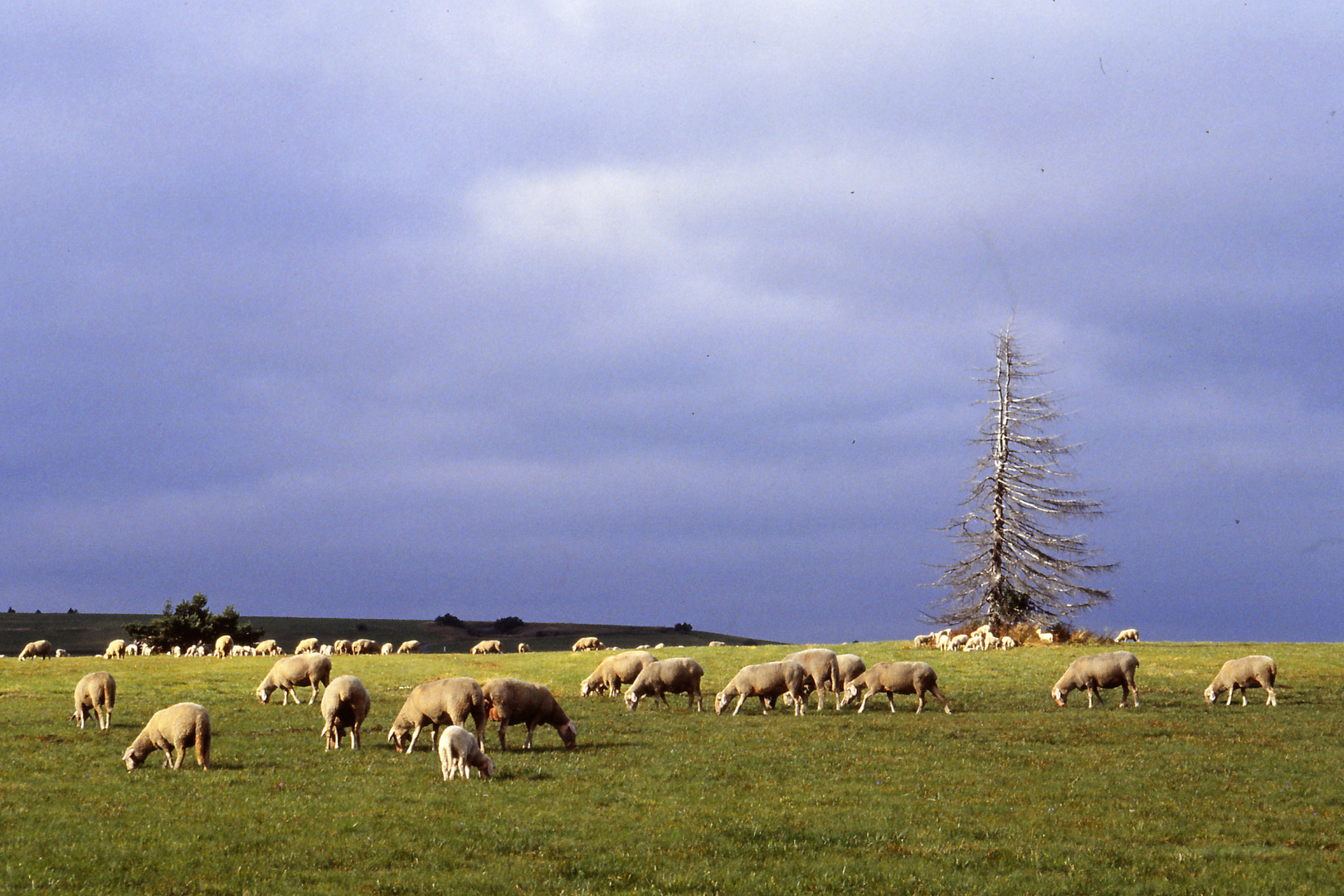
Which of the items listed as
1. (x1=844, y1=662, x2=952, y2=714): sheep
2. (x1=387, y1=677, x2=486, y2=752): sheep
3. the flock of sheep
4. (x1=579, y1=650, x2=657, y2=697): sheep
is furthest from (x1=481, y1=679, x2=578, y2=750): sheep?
(x1=579, y1=650, x2=657, y2=697): sheep

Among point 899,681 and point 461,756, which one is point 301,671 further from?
point 899,681

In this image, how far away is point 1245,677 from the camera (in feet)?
111

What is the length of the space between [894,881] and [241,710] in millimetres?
26784

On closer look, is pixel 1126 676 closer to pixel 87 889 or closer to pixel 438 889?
pixel 438 889

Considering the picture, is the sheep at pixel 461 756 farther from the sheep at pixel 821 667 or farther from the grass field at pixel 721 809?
the sheep at pixel 821 667

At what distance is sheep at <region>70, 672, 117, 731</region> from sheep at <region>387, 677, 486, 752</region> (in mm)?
10199

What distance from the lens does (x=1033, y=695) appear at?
37500 mm

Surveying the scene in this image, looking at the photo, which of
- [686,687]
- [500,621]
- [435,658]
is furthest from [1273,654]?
[500,621]

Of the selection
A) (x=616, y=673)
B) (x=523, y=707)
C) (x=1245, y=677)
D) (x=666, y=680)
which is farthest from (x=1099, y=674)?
(x=523, y=707)

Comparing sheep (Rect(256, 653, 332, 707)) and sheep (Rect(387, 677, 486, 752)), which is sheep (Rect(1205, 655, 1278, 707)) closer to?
sheep (Rect(387, 677, 486, 752))

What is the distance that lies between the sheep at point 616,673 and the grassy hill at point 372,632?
68.8m

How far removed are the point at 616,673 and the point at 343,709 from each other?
1553 cm

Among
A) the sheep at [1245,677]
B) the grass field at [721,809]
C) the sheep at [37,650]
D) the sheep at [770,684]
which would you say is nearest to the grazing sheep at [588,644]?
the sheep at [37,650]

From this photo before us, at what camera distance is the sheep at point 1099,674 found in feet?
110
